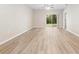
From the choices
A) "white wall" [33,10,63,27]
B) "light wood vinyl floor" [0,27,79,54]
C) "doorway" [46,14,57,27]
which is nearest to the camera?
"light wood vinyl floor" [0,27,79,54]

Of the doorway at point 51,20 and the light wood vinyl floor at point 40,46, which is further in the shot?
the doorway at point 51,20

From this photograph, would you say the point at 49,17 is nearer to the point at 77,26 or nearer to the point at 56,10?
the point at 56,10

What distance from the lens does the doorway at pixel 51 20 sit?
57.2 feet

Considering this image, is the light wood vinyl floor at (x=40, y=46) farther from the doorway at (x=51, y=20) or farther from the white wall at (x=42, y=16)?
the doorway at (x=51, y=20)

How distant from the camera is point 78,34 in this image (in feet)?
28.3

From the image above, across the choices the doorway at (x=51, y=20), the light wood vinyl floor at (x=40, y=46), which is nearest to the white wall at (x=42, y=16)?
the doorway at (x=51, y=20)

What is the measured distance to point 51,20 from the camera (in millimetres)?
17703

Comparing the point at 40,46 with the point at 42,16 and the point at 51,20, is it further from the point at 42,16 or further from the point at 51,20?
the point at 51,20

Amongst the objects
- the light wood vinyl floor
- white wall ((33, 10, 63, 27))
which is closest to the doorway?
white wall ((33, 10, 63, 27))

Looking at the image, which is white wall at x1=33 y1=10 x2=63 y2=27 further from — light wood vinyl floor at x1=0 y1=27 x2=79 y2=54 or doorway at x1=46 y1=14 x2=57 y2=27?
light wood vinyl floor at x1=0 y1=27 x2=79 y2=54

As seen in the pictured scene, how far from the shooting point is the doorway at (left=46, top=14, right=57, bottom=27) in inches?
687
